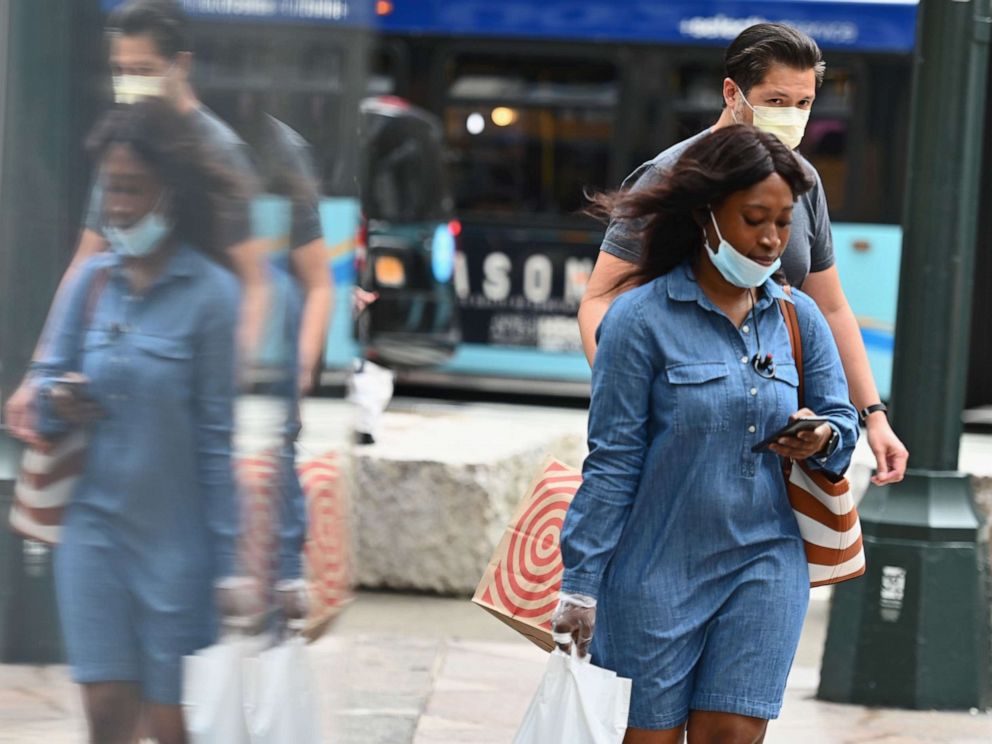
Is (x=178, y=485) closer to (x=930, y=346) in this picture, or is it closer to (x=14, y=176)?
(x=14, y=176)

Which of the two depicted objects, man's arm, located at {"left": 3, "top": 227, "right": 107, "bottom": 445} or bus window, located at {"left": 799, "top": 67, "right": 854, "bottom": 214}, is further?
bus window, located at {"left": 799, "top": 67, "right": 854, "bottom": 214}

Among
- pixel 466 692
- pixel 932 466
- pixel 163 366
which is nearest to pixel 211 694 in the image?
pixel 163 366

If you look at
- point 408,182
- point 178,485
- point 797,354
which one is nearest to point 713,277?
point 797,354

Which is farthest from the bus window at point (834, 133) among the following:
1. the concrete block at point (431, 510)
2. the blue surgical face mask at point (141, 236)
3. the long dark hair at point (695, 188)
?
the blue surgical face mask at point (141, 236)

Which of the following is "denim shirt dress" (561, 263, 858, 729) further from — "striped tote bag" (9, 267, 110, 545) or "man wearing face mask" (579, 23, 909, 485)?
"striped tote bag" (9, 267, 110, 545)

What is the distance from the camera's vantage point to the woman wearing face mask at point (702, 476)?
3219 mm

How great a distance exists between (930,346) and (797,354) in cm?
242

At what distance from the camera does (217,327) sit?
286 centimetres

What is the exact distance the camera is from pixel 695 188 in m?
3.28

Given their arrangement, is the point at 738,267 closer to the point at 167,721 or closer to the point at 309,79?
the point at 309,79

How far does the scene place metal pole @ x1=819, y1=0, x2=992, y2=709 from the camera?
18.4 feet

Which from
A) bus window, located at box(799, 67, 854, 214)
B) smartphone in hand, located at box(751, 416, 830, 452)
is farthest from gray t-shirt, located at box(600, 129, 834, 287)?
bus window, located at box(799, 67, 854, 214)

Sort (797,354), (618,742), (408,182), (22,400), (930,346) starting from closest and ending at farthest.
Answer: (22,400) → (618,742) → (797,354) → (930,346) → (408,182)

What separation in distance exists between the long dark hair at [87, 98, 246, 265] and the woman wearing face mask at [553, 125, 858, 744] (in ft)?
2.65
